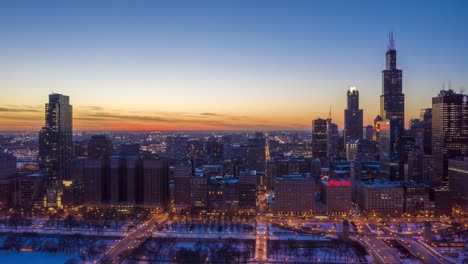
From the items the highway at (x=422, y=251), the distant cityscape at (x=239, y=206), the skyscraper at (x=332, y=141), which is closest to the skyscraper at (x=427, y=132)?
the distant cityscape at (x=239, y=206)

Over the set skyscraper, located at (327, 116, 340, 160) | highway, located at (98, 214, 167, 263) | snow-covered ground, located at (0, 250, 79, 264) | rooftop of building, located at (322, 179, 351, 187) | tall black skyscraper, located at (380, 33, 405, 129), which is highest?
tall black skyscraper, located at (380, 33, 405, 129)

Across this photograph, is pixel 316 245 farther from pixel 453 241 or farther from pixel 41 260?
pixel 41 260

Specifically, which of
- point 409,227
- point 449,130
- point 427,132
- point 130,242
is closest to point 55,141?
point 130,242

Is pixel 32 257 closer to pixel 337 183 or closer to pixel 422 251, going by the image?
pixel 422 251

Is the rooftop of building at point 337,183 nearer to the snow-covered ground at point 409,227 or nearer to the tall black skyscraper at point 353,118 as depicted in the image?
the snow-covered ground at point 409,227

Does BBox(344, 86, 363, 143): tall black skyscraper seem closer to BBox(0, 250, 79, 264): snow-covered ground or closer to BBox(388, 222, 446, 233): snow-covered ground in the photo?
BBox(388, 222, 446, 233): snow-covered ground

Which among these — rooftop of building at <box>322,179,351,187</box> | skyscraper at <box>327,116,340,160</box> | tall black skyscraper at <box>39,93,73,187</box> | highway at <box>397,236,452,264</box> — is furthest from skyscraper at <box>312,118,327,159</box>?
highway at <box>397,236,452,264</box>
